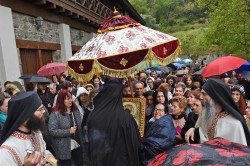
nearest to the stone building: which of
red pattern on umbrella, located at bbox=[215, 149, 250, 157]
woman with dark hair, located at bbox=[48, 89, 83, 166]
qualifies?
woman with dark hair, located at bbox=[48, 89, 83, 166]

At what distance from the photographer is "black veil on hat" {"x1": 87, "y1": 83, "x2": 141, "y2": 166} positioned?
2.42 m

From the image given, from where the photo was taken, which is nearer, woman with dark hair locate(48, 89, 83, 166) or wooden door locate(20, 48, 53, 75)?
woman with dark hair locate(48, 89, 83, 166)

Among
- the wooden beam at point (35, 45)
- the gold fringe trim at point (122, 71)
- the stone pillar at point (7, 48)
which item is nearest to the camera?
the gold fringe trim at point (122, 71)

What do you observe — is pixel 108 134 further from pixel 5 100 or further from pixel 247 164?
pixel 5 100

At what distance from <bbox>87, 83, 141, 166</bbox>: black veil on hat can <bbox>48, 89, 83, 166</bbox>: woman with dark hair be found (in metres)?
1.28

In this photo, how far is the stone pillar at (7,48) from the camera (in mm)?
5656

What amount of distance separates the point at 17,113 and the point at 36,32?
6575 millimetres

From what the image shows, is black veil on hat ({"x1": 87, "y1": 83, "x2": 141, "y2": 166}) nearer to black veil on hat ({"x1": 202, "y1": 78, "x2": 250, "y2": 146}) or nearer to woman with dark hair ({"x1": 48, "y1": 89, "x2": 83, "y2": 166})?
black veil on hat ({"x1": 202, "y1": 78, "x2": 250, "y2": 146})

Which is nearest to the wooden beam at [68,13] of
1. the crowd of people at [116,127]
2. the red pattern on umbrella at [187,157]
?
the crowd of people at [116,127]

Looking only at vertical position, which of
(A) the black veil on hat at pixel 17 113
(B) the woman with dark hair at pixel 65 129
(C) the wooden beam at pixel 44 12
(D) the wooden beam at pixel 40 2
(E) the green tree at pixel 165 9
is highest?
(E) the green tree at pixel 165 9

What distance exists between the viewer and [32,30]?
7.19 m

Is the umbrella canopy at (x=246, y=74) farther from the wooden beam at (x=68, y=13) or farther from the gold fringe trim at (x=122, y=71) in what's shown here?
the wooden beam at (x=68, y=13)

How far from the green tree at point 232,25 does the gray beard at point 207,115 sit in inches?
444

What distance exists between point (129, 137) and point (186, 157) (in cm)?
129
